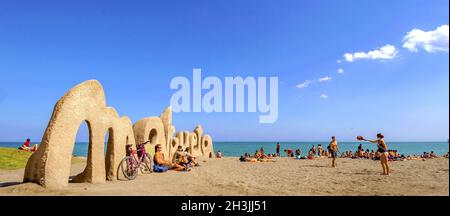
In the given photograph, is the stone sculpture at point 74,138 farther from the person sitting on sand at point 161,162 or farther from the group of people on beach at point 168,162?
the group of people on beach at point 168,162

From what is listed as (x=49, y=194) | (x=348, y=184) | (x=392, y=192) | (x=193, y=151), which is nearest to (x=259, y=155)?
(x=193, y=151)

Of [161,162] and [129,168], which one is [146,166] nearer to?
[161,162]

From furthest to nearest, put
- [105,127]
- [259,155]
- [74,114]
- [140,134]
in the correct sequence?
1. [259,155]
2. [140,134]
3. [105,127]
4. [74,114]

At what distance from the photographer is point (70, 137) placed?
924 centimetres

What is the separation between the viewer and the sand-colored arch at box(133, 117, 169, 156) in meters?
16.1

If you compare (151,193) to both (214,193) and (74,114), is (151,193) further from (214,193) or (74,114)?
(74,114)

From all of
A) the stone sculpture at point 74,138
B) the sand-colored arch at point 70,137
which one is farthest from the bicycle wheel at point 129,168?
the sand-colored arch at point 70,137

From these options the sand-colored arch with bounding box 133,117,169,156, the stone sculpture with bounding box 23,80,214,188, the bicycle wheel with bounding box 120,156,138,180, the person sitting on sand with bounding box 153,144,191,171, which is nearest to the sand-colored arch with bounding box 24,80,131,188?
the stone sculpture with bounding box 23,80,214,188

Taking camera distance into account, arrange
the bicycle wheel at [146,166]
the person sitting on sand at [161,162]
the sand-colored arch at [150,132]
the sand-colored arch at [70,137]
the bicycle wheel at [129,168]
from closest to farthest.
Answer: the sand-colored arch at [70,137], the bicycle wheel at [129,168], the bicycle wheel at [146,166], the person sitting on sand at [161,162], the sand-colored arch at [150,132]

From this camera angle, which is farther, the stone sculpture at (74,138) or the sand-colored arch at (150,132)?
the sand-colored arch at (150,132)

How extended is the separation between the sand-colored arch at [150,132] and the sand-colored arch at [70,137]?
4.27 meters

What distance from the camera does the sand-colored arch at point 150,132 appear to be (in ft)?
52.7
